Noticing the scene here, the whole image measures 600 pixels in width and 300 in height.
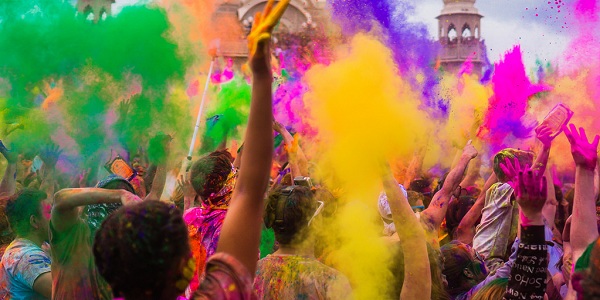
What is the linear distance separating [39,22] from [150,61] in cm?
136

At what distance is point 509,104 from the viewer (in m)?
7.44

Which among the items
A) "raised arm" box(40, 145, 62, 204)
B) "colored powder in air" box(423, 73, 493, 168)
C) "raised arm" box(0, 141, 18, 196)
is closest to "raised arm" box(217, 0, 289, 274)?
"colored powder in air" box(423, 73, 493, 168)

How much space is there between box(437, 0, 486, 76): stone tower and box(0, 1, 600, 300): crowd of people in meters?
3.36

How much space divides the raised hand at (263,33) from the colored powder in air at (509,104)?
522 centimetres

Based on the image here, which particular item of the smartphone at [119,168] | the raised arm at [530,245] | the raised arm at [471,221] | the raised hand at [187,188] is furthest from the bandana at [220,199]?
the smartphone at [119,168]

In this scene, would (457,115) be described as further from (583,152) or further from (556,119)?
(583,152)

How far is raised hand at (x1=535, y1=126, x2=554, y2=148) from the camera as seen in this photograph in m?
4.10

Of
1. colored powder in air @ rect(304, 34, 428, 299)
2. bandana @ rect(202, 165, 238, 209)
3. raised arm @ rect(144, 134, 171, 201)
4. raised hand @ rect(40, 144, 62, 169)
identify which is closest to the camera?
colored powder in air @ rect(304, 34, 428, 299)

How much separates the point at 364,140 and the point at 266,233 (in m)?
0.96

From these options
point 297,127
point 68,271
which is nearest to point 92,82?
point 297,127

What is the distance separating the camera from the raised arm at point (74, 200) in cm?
331

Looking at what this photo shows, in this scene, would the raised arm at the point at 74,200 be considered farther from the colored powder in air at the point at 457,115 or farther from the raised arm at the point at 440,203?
the colored powder in air at the point at 457,115

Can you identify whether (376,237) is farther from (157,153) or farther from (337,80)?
(157,153)

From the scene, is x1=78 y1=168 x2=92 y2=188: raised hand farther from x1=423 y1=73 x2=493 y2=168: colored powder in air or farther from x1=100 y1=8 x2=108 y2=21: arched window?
x1=423 y1=73 x2=493 y2=168: colored powder in air
